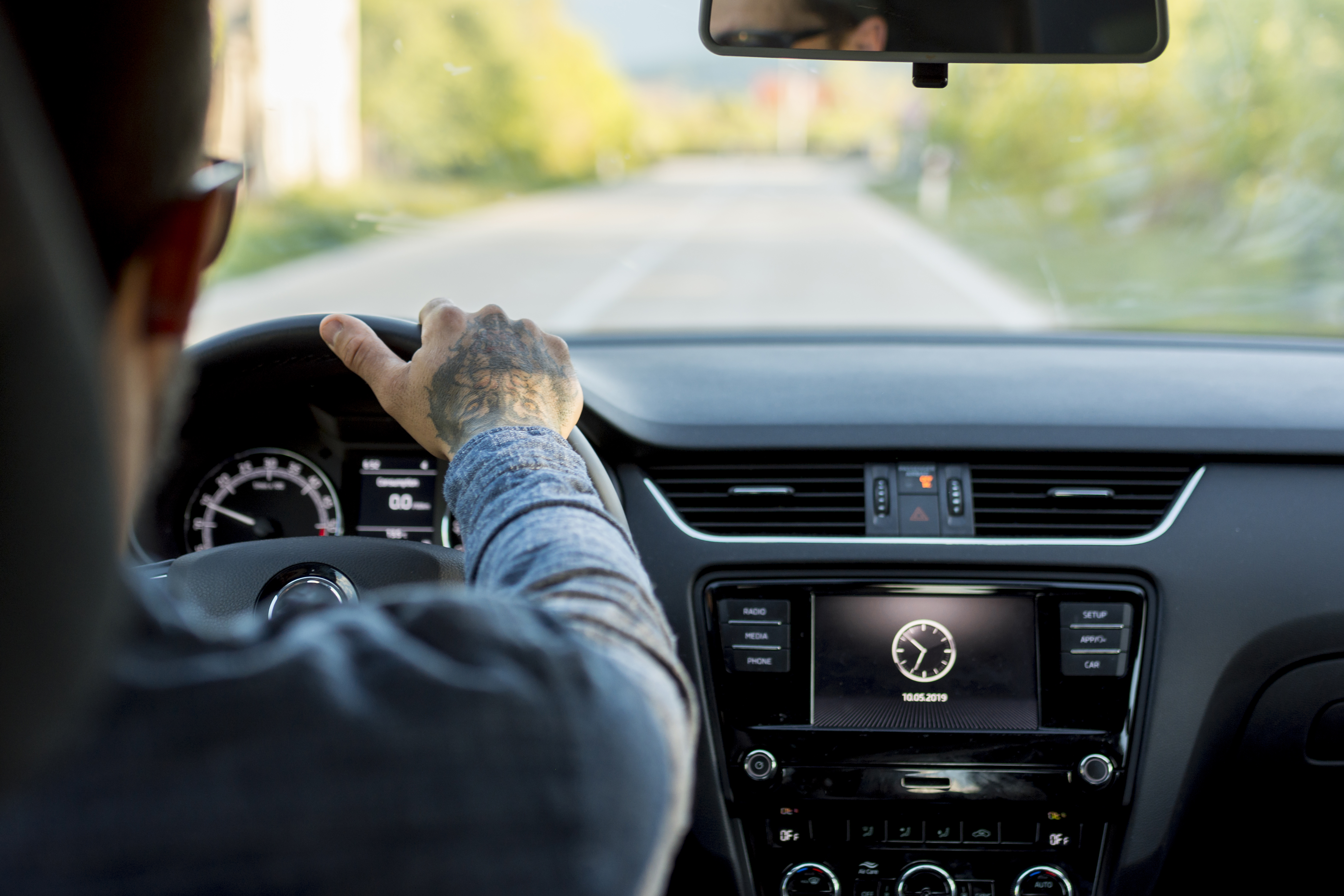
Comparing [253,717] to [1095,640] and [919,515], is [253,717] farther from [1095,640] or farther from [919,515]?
[1095,640]

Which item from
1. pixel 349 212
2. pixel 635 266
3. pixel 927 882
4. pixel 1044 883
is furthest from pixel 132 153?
pixel 635 266

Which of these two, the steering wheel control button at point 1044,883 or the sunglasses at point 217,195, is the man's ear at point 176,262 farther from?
the steering wheel control button at point 1044,883

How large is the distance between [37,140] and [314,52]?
23.0 ft

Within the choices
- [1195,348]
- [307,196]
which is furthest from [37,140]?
[307,196]

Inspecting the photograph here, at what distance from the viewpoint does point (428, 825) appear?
85 centimetres

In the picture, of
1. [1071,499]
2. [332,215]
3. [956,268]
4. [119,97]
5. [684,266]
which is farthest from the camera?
[956,268]

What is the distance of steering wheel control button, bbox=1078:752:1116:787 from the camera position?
2623mm

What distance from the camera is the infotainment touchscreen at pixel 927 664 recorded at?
2.62 metres

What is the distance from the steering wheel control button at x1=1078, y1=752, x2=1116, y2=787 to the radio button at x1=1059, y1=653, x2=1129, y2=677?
174mm

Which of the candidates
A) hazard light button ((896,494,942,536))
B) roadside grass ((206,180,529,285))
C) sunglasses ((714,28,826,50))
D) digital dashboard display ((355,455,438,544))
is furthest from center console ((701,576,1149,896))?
roadside grass ((206,180,529,285))

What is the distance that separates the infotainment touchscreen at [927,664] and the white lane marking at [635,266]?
127 centimetres

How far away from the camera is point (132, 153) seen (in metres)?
0.84

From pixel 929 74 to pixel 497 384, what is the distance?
115 cm

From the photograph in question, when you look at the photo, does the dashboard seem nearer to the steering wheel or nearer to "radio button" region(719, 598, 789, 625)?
"radio button" region(719, 598, 789, 625)
